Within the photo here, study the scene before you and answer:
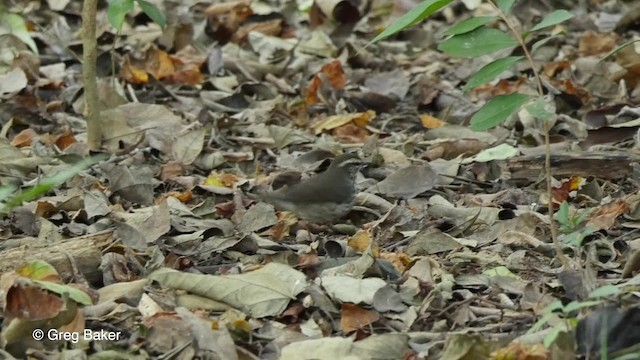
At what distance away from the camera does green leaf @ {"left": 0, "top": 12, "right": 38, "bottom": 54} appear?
7.54 meters

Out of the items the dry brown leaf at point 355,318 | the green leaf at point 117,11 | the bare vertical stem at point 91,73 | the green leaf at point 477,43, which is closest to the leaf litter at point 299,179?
the dry brown leaf at point 355,318

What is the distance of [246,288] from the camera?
4.15 m

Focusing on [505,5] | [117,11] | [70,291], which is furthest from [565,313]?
[117,11]

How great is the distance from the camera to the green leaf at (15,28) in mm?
7535

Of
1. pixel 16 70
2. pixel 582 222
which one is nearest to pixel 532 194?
pixel 582 222

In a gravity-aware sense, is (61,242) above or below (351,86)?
above

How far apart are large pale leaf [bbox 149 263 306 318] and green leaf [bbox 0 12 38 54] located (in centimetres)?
379

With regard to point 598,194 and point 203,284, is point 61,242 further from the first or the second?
point 598,194

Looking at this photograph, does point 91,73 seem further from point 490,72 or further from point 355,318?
point 490,72

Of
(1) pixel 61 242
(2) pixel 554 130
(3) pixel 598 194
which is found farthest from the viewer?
(2) pixel 554 130

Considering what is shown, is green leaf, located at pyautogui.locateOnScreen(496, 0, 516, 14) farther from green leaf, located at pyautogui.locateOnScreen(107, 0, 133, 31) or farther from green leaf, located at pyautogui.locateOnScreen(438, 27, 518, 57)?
green leaf, located at pyautogui.locateOnScreen(107, 0, 133, 31)

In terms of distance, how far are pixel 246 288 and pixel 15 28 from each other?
4.15 meters

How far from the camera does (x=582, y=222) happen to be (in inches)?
193

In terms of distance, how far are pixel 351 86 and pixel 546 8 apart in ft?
7.11
